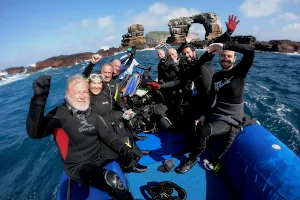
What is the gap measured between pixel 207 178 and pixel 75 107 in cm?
234

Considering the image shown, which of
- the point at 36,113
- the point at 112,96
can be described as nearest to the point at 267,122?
the point at 112,96

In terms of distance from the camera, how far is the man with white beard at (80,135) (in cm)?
229

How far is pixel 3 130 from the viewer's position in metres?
8.89

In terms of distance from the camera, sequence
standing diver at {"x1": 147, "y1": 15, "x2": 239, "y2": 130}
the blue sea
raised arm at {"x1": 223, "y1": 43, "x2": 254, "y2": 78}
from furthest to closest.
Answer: the blue sea, standing diver at {"x1": 147, "y1": 15, "x2": 239, "y2": 130}, raised arm at {"x1": 223, "y1": 43, "x2": 254, "y2": 78}

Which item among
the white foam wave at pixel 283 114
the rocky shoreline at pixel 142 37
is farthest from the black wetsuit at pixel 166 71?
the rocky shoreline at pixel 142 37

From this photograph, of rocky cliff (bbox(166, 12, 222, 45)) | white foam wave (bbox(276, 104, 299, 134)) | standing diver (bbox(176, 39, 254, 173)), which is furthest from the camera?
rocky cliff (bbox(166, 12, 222, 45))

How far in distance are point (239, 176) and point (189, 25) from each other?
6020 centimetres

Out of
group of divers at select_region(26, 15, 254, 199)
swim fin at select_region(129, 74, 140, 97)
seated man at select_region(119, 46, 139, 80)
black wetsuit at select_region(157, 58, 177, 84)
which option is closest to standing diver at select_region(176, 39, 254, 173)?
group of divers at select_region(26, 15, 254, 199)

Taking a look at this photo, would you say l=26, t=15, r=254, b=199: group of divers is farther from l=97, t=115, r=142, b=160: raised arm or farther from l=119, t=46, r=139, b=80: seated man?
l=119, t=46, r=139, b=80: seated man

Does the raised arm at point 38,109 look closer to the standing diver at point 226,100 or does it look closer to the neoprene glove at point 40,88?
the neoprene glove at point 40,88

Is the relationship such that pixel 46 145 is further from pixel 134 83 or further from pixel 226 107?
pixel 226 107

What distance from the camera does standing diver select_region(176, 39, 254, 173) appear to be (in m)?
2.78

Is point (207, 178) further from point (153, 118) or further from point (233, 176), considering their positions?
point (153, 118)

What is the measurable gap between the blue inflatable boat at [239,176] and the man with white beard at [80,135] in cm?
18
